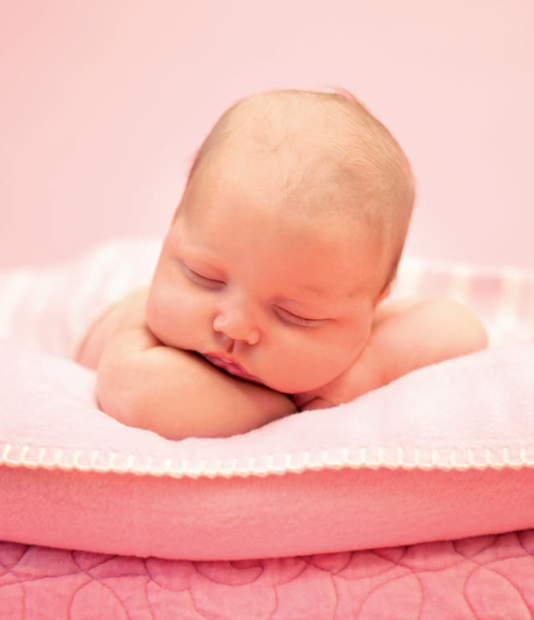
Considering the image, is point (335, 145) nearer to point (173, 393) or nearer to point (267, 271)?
point (267, 271)

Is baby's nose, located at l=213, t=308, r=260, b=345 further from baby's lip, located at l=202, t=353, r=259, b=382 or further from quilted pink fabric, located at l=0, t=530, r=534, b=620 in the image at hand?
quilted pink fabric, located at l=0, t=530, r=534, b=620

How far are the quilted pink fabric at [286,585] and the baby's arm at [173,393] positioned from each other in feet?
0.54

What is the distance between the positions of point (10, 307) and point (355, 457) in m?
0.97

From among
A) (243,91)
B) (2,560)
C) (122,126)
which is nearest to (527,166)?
(243,91)

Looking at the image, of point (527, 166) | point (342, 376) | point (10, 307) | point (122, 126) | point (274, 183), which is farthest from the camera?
point (122, 126)

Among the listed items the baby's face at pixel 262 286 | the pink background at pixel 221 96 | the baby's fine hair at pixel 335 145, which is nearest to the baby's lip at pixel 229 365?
the baby's face at pixel 262 286

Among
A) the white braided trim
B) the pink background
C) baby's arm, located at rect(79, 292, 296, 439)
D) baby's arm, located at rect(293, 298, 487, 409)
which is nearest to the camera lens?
the white braided trim

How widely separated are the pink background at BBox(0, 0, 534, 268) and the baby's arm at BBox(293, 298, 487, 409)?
2.83 feet

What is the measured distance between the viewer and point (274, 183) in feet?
2.59

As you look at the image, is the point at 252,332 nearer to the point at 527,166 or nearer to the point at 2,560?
the point at 2,560

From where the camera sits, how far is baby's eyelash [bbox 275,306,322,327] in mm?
854

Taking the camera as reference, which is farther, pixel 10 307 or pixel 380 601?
pixel 10 307

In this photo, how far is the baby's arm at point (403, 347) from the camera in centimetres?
98

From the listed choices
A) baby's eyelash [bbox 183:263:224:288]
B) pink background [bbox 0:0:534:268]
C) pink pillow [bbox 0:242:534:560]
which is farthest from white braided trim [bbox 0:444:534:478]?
pink background [bbox 0:0:534:268]
